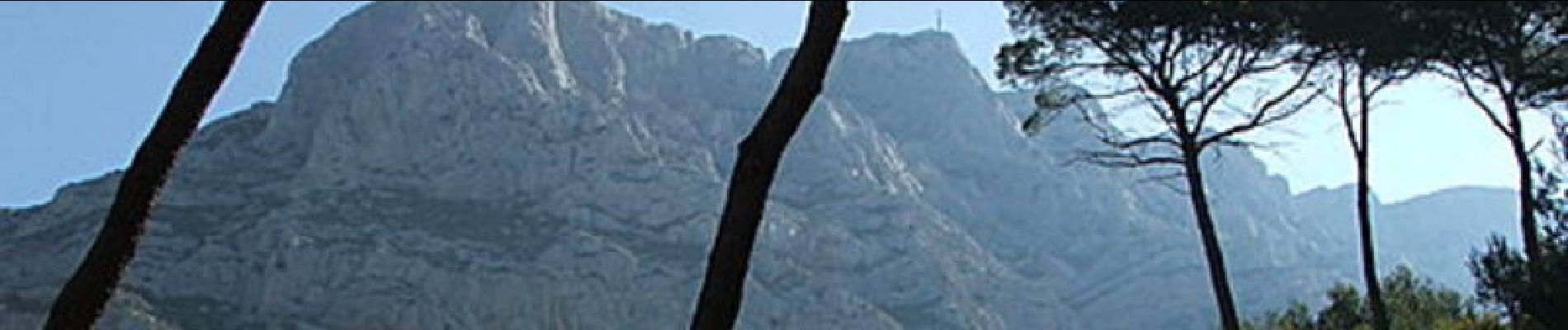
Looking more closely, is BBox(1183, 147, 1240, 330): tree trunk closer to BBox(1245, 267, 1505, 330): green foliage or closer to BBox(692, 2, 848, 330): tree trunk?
BBox(1245, 267, 1505, 330): green foliage

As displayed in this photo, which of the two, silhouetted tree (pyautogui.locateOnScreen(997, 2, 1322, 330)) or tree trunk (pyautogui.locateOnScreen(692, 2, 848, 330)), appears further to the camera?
silhouetted tree (pyautogui.locateOnScreen(997, 2, 1322, 330))

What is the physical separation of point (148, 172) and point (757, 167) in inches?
116

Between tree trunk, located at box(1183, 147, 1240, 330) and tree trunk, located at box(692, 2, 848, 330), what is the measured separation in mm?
11651

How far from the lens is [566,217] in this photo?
155750 millimetres

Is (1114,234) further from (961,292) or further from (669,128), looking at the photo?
(669,128)

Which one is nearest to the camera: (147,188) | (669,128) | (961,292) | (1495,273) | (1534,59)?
(147,188)

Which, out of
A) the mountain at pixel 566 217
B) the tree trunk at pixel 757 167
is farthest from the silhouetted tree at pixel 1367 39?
the mountain at pixel 566 217

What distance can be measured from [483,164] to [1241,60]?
146429mm

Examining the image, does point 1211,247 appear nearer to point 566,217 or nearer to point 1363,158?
point 1363,158

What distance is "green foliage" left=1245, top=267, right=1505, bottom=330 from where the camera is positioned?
29.8 m

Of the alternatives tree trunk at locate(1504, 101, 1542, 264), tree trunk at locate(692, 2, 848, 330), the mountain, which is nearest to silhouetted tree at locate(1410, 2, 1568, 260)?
tree trunk at locate(1504, 101, 1542, 264)

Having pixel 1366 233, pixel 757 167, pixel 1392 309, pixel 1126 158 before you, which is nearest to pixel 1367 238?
pixel 1366 233

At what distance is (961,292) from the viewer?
158 metres

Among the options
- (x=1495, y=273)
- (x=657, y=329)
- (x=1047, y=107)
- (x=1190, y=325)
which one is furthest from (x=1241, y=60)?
(x=1190, y=325)
